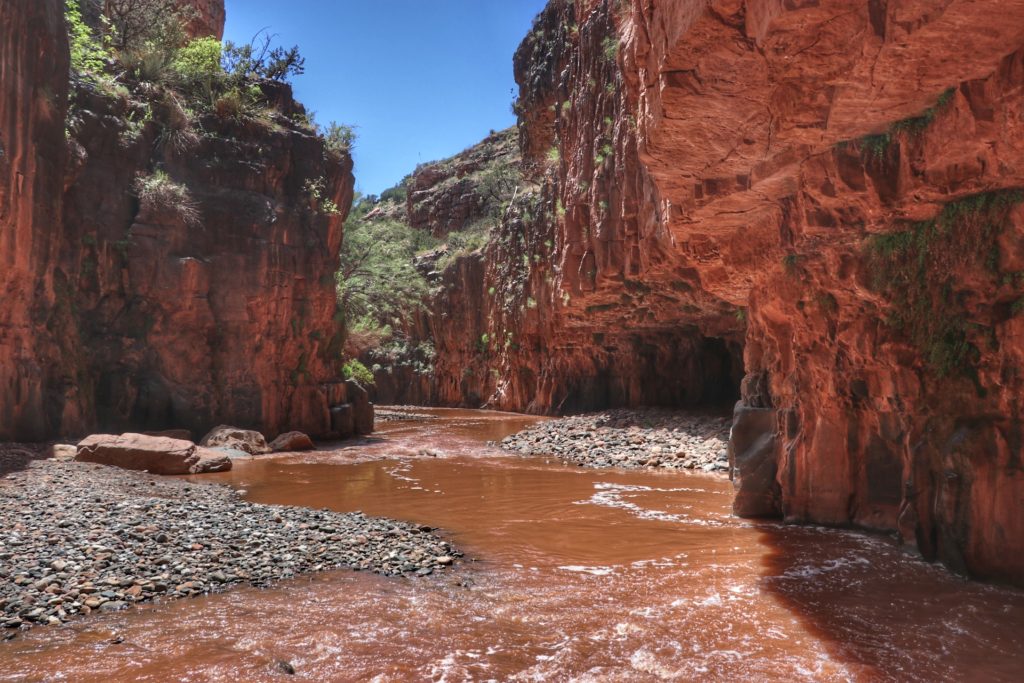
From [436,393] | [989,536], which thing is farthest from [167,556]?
[436,393]

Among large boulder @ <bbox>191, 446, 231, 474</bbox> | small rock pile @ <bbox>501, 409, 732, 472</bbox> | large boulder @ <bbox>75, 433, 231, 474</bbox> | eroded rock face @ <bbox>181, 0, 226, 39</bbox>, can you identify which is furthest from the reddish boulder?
eroded rock face @ <bbox>181, 0, 226, 39</bbox>

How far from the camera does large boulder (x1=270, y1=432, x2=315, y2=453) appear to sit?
19.6 meters

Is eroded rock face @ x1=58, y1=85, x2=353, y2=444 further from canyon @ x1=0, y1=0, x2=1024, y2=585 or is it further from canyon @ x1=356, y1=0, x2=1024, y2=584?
canyon @ x1=356, y1=0, x2=1024, y2=584

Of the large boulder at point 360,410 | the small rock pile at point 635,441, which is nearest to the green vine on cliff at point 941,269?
the small rock pile at point 635,441

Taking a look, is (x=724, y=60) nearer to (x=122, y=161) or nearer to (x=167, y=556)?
(x=167, y=556)

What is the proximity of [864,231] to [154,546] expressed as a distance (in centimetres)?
875

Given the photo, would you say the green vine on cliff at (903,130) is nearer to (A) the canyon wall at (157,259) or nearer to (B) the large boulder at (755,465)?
(B) the large boulder at (755,465)

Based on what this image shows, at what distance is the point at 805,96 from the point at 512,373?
105 feet

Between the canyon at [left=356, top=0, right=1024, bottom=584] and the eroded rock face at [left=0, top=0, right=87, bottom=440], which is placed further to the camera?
the eroded rock face at [left=0, top=0, right=87, bottom=440]

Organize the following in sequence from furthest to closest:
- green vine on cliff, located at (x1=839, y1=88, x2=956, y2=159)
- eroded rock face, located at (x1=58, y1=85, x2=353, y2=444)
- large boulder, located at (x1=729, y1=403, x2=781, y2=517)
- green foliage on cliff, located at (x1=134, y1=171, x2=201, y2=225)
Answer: green foliage on cliff, located at (x1=134, y1=171, x2=201, y2=225)
eroded rock face, located at (x1=58, y1=85, x2=353, y2=444)
large boulder, located at (x1=729, y1=403, x2=781, y2=517)
green vine on cliff, located at (x1=839, y1=88, x2=956, y2=159)

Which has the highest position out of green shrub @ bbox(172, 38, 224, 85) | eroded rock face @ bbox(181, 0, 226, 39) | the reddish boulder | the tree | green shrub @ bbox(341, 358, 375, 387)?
eroded rock face @ bbox(181, 0, 226, 39)

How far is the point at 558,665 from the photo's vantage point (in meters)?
4.95

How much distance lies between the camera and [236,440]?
1831 centimetres

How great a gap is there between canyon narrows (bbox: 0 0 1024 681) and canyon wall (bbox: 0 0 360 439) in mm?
109
